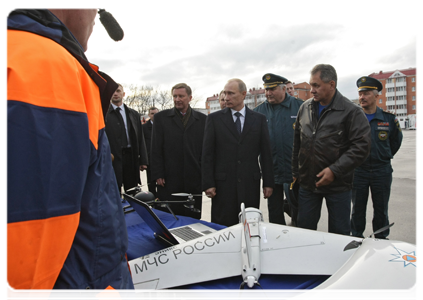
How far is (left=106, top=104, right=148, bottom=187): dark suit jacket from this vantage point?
402cm

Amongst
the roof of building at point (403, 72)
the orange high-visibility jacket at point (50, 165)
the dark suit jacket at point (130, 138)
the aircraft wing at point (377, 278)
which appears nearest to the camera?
the orange high-visibility jacket at point (50, 165)

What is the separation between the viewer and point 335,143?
2678 mm

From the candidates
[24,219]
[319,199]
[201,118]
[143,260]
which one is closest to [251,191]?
[319,199]

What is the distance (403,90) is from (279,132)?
76571 millimetres

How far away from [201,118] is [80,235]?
3.39 meters

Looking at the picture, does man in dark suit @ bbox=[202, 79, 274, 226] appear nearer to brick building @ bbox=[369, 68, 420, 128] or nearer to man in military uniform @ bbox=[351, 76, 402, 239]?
man in military uniform @ bbox=[351, 76, 402, 239]

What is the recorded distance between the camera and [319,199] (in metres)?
2.87

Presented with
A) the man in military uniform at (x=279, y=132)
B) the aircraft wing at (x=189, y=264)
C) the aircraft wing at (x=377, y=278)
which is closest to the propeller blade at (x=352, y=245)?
the aircraft wing at (x=377, y=278)

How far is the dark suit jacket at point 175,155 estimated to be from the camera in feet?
12.5

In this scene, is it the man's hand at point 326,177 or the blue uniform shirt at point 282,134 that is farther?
the blue uniform shirt at point 282,134

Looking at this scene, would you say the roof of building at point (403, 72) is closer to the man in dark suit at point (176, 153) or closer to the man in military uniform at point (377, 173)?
the man in military uniform at point (377, 173)

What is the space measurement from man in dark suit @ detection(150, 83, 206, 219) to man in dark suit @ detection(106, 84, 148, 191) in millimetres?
550

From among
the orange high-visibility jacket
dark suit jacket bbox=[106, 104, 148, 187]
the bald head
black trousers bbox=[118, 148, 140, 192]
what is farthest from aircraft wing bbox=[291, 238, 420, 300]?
black trousers bbox=[118, 148, 140, 192]

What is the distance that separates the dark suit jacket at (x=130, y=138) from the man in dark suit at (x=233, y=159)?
4.98ft
